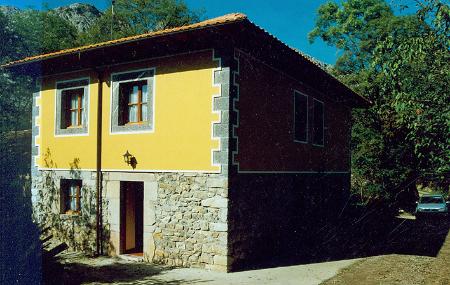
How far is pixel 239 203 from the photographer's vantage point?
8867 millimetres

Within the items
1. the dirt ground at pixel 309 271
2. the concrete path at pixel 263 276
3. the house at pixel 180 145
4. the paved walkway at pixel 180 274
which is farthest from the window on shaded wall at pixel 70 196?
the concrete path at pixel 263 276

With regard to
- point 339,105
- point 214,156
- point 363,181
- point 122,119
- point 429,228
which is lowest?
point 429,228

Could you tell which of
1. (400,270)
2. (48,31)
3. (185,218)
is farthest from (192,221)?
(48,31)

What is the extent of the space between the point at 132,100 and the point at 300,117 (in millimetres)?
5262

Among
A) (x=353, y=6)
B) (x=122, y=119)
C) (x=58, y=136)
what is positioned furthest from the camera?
(x=353, y=6)

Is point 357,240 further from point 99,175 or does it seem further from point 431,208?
point 431,208

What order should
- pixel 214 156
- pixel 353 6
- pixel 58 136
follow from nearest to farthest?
1. pixel 214 156
2. pixel 58 136
3. pixel 353 6

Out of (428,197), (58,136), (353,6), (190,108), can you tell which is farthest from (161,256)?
(353,6)

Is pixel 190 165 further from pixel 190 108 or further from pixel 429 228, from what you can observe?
pixel 429 228

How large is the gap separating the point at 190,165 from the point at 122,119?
8.47 feet

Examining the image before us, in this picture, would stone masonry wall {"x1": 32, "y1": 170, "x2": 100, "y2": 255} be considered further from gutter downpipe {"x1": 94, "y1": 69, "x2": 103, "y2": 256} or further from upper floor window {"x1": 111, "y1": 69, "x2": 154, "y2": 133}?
upper floor window {"x1": 111, "y1": 69, "x2": 154, "y2": 133}

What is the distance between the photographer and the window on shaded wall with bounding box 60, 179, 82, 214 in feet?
36.3

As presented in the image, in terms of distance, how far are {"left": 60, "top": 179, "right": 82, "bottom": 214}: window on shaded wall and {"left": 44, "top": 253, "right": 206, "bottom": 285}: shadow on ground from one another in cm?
154

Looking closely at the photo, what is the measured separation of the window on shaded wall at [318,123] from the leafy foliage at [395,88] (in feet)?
6.97
